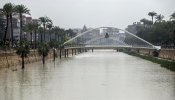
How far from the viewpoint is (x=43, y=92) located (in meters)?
43.1

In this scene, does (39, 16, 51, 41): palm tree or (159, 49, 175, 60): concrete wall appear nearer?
(159, 49, 175, 60): concrete wall

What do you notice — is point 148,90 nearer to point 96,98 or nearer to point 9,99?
point 96,98

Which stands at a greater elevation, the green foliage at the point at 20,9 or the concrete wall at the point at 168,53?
the green foliage at the point at 20,9

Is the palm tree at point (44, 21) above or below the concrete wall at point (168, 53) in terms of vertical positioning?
above

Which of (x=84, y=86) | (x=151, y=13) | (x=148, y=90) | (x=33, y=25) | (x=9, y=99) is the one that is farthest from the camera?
(x=151, y=13)

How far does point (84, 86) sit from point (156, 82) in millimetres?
9492

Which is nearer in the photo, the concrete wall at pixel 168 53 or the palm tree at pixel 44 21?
the concrete wall at pixel 168 53

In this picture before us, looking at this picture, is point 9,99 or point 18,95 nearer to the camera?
point 9,99

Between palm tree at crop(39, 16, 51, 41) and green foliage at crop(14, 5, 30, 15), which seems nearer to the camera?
green foliage at crop(14, 5, 30, 15)

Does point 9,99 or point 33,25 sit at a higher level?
point 33,25

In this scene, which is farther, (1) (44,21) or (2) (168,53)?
(1) (44,21)

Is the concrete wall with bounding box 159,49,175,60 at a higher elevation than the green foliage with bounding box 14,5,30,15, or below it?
below

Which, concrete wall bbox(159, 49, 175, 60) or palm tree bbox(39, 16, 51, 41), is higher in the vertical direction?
palm tree bbox(39, 16, 51, 41)

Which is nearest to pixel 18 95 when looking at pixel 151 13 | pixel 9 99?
pixel 9 99
